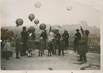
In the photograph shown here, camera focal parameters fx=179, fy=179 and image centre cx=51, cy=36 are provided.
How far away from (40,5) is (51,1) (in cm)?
10

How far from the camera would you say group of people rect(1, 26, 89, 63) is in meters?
1.43

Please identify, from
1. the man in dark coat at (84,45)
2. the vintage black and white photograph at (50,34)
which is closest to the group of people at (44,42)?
the vintage black and white photograph at (50,34)

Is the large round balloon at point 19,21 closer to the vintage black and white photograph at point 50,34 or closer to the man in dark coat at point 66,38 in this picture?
the vintage black and white photograph at point 50,34

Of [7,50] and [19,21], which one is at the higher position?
[19,21]

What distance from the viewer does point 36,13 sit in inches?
56.6

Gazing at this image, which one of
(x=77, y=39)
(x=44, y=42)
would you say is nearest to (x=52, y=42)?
(x=44, y=42)

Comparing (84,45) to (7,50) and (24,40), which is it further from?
(7,50)

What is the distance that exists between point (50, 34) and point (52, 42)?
0.22 ft

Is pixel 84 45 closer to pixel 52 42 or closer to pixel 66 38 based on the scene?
pixel 66 38

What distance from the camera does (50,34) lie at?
4.73 feet

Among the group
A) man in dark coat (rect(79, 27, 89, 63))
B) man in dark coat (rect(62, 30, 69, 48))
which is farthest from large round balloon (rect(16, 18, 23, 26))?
man in dark coat (rect(79, 27, 89, 63))

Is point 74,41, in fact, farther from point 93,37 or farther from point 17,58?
point 17,58

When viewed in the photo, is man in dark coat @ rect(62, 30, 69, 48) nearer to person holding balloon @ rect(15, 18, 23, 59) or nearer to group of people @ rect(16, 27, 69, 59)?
group of people @ rect(16, 27, 69, 59)

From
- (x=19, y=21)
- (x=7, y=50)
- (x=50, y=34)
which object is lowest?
(x=7, y=50)
